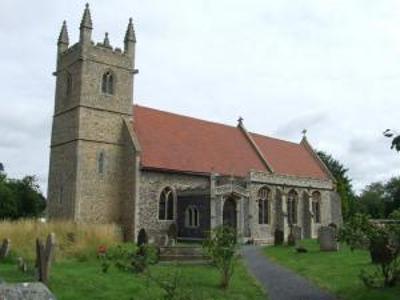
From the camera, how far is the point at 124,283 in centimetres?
1284

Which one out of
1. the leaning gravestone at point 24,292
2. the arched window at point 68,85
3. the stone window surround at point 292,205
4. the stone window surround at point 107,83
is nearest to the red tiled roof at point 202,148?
the stone window surround at point 292,205

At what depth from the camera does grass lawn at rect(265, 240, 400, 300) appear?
1166 cm

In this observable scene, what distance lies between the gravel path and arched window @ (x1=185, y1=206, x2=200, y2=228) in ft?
38.8

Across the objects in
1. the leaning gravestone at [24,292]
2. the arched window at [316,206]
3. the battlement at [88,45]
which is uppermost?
the battlement at [88,45]

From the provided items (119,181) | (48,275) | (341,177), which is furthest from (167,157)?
(341,177)

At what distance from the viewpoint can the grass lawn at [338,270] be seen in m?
11.7

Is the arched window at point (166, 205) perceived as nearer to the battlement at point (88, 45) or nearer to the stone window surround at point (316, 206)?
the battlement at point (88, 45)

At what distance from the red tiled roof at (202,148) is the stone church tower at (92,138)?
185 centimetres

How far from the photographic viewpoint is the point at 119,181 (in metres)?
29.6

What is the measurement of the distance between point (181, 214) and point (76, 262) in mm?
13944

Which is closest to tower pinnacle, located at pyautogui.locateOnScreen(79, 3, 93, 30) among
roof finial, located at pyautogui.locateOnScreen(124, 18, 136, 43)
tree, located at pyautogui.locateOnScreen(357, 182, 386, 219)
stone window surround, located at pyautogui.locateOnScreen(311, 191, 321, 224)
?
roof finial, located at pyautogui.locateOnScreen(124, 18, 136, 43)

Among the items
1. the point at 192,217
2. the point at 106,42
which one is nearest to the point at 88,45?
the point at 106,42

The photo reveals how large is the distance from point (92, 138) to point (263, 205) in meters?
13.0

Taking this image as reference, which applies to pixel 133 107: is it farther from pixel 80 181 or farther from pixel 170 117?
pixel 80 181
